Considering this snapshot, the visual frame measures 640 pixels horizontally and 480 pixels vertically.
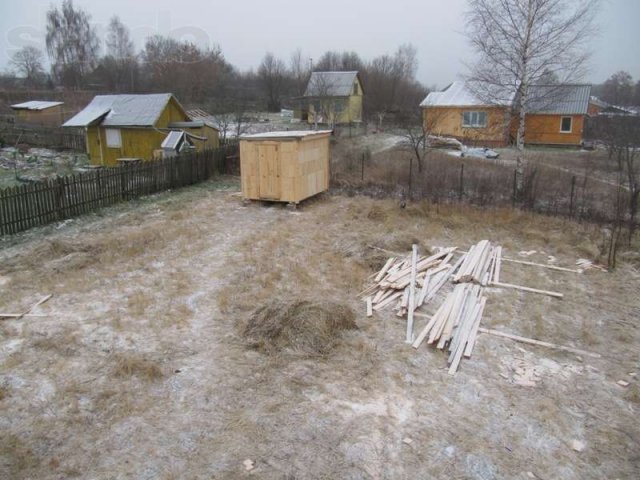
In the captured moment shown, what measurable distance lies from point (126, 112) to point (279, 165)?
1302cm

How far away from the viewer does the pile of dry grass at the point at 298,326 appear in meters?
5.98

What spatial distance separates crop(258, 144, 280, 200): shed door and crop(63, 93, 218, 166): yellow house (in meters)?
8.99

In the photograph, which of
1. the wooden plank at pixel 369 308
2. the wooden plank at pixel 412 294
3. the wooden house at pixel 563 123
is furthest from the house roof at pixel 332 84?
the wooden plank at pixel 369 308

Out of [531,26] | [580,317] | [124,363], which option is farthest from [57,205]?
[531,26]

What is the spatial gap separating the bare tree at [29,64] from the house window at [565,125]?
5872cm

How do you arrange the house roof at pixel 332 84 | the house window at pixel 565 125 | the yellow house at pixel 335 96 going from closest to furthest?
the house window at pixel 565 125 → the yellow house at pixel 335 96 → the house roof at pixel 332 84

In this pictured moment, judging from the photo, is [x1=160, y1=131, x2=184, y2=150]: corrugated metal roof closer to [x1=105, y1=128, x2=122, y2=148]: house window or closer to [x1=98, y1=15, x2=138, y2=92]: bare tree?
[x1=105, y1=128, x2=122, y2=148]: house window

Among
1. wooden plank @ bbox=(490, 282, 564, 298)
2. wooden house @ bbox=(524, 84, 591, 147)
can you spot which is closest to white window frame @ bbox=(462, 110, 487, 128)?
wooden house @ bbox=(524, 84, 591, 147)

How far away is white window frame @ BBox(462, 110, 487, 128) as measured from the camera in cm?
3127

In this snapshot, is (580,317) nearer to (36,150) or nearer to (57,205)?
(57,205)

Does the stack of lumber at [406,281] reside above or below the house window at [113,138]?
below

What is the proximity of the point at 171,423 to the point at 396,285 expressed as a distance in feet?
14.3

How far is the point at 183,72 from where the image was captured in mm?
47531

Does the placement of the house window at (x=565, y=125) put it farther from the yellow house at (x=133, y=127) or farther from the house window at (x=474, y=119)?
the yellow house at (x=133, y=127)
